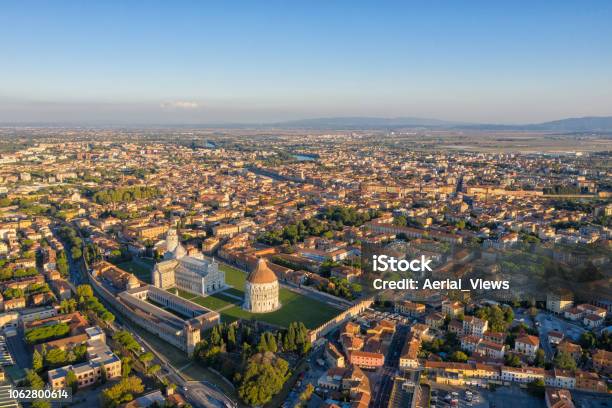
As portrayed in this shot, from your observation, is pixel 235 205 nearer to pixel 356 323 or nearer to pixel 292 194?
pixel 292 194

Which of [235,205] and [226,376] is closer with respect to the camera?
[226,376]

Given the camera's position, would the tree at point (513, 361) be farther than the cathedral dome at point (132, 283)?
No

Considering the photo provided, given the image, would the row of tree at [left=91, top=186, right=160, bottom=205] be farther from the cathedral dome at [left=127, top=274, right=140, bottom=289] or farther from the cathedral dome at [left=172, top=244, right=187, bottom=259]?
the cathedral dome at [left=127, top=274, right=140, bottom=289]

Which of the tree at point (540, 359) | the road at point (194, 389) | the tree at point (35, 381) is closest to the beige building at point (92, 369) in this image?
the tree at point (35, 381)

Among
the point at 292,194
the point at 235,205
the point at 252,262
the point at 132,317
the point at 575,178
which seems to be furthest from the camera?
the point at 575,178

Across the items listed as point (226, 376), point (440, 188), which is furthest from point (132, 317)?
point (440, 188)

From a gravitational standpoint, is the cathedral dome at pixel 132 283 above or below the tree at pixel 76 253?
above

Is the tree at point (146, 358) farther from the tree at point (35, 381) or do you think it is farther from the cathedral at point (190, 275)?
the cathedral at point (190, 275)
